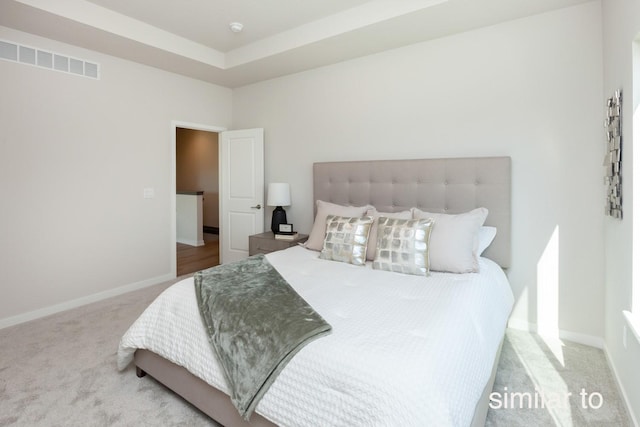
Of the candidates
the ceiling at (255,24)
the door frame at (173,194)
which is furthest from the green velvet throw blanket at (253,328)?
the door frame at (173,194)

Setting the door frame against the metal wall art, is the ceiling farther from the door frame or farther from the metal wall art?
the metal wall art

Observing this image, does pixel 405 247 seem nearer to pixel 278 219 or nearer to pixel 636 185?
pixel 636 185

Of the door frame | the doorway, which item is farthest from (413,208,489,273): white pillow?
the doorway

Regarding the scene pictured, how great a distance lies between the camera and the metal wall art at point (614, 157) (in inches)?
78.4

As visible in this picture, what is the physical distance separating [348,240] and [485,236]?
1.10m

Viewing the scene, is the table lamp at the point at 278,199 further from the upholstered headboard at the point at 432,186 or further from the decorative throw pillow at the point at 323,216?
the decorative throw pillow at the point at 323,216

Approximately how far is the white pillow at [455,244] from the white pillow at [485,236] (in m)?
0.16

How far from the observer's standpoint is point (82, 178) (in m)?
3.43

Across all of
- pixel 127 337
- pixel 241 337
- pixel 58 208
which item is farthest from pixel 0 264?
pixel 241 337

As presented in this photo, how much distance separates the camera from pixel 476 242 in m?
2.58

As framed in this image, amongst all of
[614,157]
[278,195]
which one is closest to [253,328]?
[614,157]

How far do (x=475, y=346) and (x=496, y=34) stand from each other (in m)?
2.58

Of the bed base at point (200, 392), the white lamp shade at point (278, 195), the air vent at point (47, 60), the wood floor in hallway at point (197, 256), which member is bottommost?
the bed base at point (200, 392)

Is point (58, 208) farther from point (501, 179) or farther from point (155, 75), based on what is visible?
point (501, 179)
